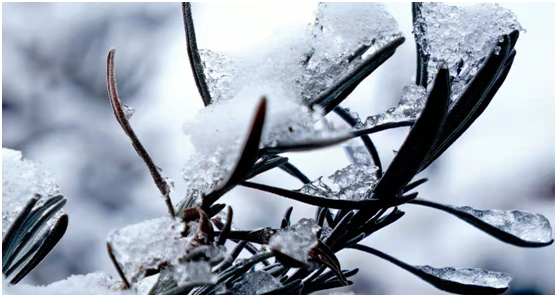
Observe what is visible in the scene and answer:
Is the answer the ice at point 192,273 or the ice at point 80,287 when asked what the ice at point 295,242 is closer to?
the ice at point 192,273

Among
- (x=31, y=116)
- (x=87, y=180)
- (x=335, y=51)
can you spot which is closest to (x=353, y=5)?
(x=335, y=51)

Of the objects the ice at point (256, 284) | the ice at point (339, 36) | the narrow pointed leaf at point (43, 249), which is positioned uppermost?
the ice at point (339, 36)

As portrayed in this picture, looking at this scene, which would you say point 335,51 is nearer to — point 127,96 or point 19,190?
point 19,190

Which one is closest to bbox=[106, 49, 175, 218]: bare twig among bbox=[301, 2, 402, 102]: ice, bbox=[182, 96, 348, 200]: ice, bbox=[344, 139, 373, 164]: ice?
bbox=[182, 96, 348, 200]: ice

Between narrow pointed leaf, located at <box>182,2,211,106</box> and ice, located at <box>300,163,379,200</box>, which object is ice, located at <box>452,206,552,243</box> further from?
narrow pointed leaf, located at <box>182,2,211,106</box>

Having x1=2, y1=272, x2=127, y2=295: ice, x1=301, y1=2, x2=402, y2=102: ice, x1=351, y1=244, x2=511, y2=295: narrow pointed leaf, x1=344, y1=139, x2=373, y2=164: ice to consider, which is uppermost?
x1=301, y1=2, x2=402, y2=102: ice

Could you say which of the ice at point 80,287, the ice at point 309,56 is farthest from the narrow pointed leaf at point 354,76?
the ice at point 80,287
